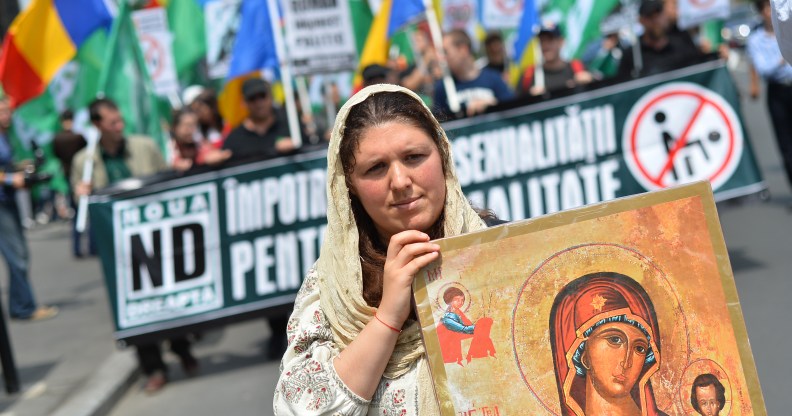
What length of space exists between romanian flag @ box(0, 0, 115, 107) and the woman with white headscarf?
9.24m

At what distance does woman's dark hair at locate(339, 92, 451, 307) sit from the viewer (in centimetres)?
203

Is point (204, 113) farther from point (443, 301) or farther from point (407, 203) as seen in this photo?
point (443, 301)

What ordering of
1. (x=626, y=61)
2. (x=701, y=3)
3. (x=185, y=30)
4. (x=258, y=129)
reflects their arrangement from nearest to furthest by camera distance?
(x=258, y=129) → (x=626, y=61) → (x=185, y=30) → (x=701, y=3)

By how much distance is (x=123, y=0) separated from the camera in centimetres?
1012

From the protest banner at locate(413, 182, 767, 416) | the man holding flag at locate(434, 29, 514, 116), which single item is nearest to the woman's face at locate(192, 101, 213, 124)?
the man holding flag at locate(434, 29, 514, 116)

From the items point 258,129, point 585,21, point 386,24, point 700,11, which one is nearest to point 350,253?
point 258,129

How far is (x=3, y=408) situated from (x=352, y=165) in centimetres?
574

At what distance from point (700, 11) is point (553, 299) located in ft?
44.8

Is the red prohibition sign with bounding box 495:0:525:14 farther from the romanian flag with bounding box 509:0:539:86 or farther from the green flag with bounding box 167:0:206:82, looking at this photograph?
the green flag with bounding box 167:0:206:82

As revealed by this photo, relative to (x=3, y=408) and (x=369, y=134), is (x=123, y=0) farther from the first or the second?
(x=369, y=134)

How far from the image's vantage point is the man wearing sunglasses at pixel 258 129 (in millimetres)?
7926

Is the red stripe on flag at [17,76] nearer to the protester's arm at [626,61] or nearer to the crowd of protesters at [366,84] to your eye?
the crowd of protesters at [366,84]

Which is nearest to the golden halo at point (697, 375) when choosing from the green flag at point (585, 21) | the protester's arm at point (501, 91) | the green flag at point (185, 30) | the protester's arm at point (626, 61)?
the protester's arm at point (501, 91)

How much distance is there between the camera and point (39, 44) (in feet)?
34.8
